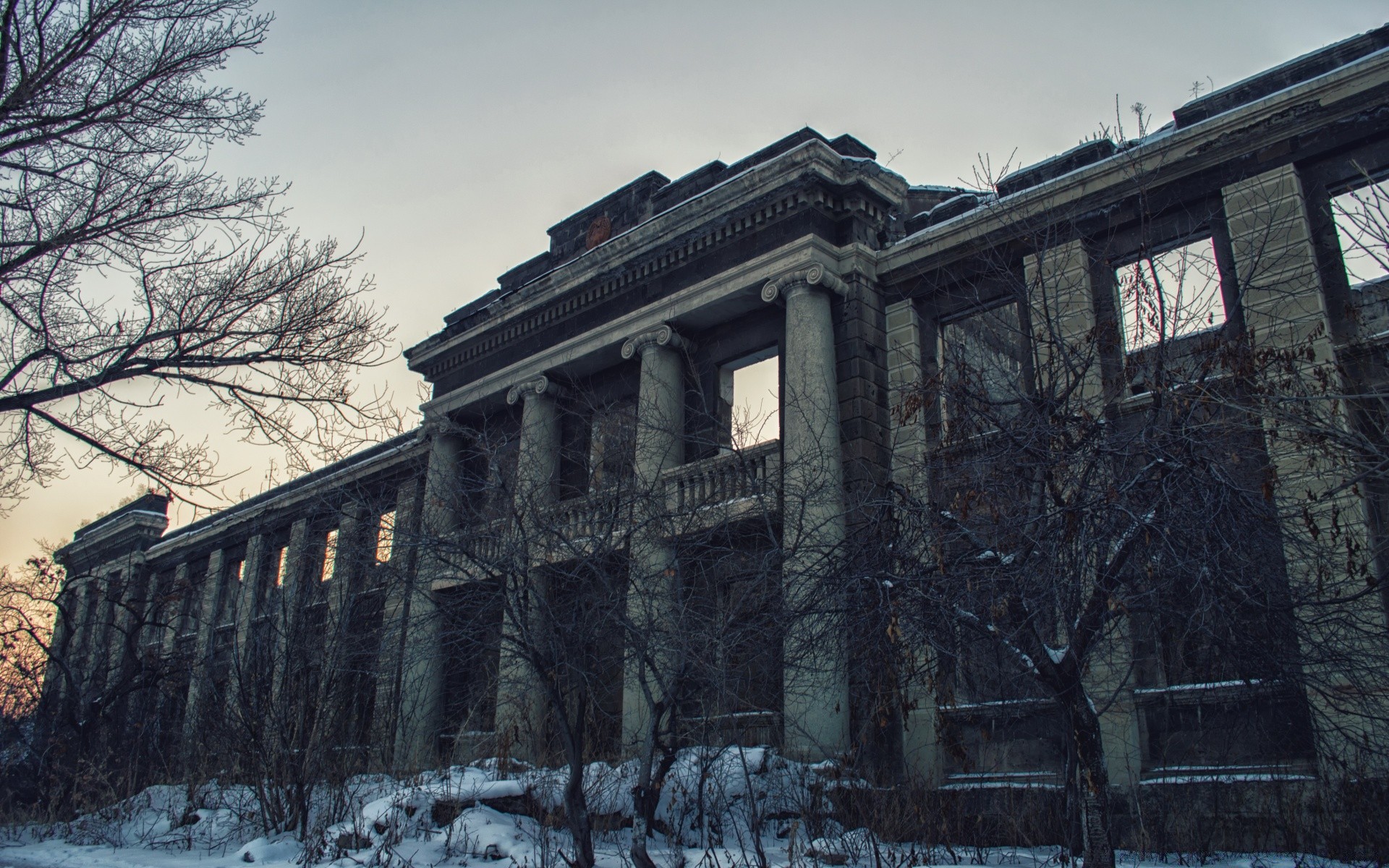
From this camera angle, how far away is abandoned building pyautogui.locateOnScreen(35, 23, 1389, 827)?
10.1 metres

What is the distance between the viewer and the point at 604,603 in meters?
9.98

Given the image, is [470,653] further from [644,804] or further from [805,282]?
[644,804]

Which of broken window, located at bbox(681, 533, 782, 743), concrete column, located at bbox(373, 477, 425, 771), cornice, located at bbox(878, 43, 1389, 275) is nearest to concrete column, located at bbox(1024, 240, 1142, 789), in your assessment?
cornice, located at bbox(878, 43, 1389, 275)

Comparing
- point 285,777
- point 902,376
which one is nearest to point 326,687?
point 285,777

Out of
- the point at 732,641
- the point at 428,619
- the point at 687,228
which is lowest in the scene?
the point at 732,641

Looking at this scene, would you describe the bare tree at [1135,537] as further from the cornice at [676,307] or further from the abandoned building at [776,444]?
the cornice at [676,307]

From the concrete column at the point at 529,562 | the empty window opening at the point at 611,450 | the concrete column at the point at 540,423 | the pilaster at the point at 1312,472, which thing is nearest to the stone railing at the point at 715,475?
the empty window opening at the point at 611,450

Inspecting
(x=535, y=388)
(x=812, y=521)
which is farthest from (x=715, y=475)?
(x=535, y=388)

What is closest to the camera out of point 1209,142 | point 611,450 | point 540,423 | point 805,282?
point 611,450

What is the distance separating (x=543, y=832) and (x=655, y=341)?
962 centimetres

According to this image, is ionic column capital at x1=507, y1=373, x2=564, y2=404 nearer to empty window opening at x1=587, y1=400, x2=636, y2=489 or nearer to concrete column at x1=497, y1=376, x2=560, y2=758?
concrete column at x1=497, y1=376, x2=560, y2=758

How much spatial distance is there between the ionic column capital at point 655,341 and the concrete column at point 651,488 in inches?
0.5

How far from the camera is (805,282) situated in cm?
1564

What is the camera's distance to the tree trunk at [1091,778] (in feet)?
23.0
